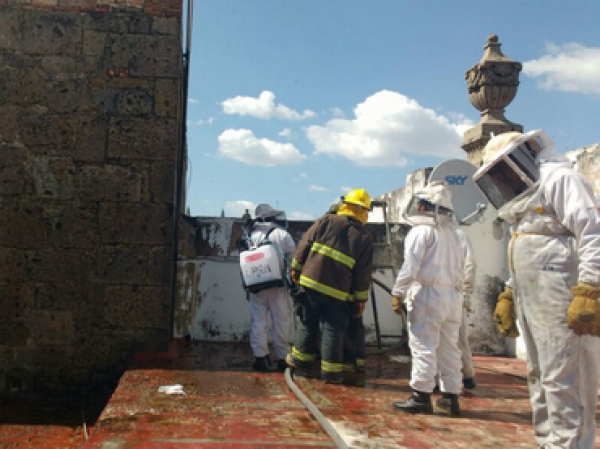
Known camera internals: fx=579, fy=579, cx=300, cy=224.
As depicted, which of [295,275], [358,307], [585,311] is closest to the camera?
[585,311]

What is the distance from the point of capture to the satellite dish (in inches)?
296

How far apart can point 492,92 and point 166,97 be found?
6.85 meters

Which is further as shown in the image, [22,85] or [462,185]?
[462,185]

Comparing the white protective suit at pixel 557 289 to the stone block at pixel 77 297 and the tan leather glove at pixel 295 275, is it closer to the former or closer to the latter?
the tan leather glove at pixel 295 275

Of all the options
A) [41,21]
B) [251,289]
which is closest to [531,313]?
[251,289]

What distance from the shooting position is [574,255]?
3133 mm

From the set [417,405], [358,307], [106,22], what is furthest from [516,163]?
[106,22]

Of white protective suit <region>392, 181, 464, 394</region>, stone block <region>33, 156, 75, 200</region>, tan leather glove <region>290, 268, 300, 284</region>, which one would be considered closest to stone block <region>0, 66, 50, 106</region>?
stone block <region>33, 156, 75, 200</region>

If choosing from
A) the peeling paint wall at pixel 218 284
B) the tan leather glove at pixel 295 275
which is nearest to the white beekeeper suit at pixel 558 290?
the tan leather glove at pixel 295 275

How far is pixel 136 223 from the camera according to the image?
5812 mm

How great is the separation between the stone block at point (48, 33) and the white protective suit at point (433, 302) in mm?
3984

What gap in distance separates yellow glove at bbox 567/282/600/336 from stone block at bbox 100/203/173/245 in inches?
157

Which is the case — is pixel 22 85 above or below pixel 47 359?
above

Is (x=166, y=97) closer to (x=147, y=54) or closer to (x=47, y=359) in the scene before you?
(x=147, y=54)
